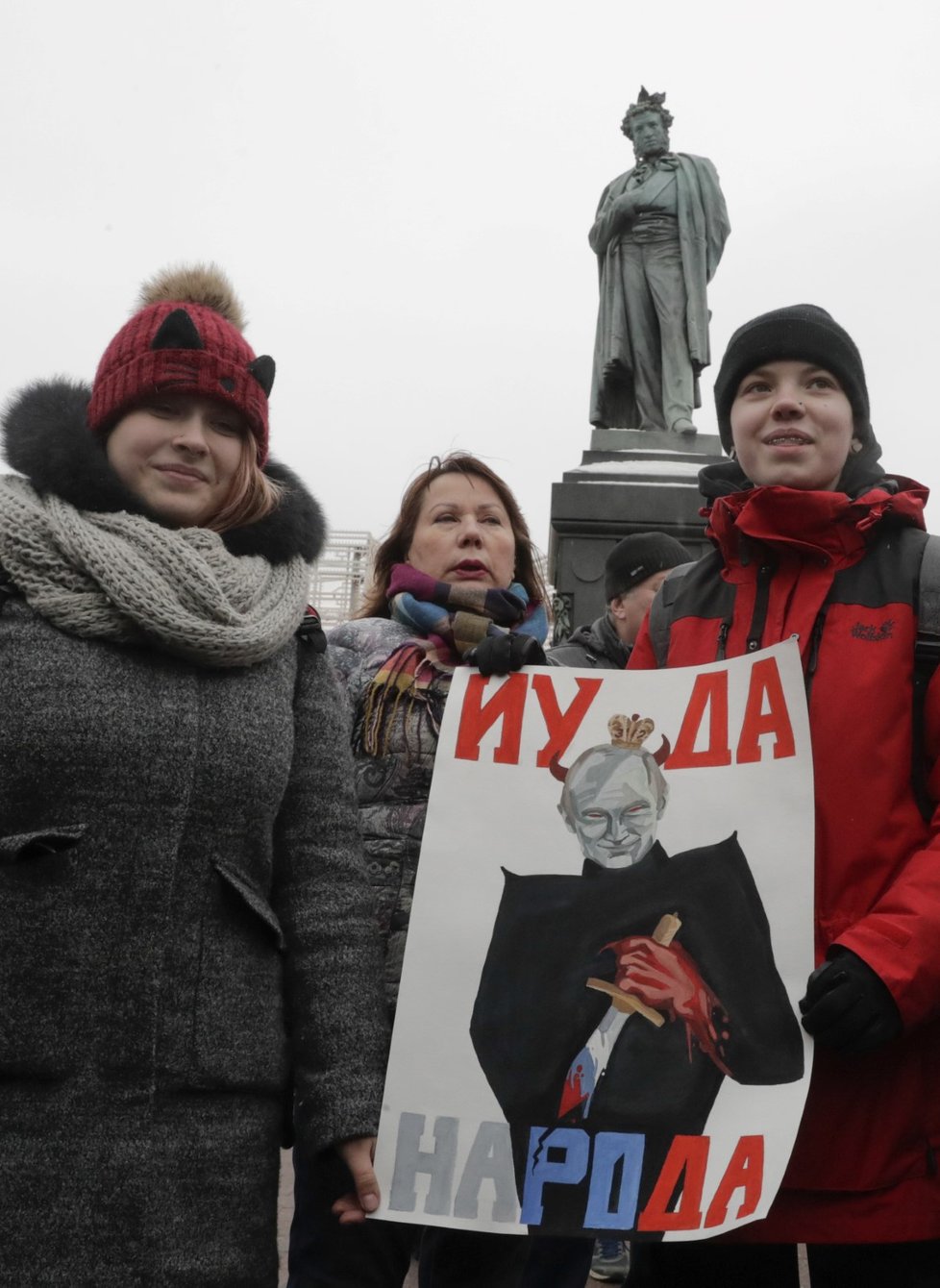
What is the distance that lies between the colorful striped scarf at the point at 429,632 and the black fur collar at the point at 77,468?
0.36 meters

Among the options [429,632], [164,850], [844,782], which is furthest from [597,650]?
[164,850]

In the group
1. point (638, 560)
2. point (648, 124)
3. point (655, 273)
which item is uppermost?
point (648, 124)

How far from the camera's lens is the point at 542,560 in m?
2.92

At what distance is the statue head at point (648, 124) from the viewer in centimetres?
960

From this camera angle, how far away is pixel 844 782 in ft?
5.94

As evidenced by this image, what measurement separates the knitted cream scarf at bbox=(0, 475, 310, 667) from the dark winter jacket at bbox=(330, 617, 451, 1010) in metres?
0.51

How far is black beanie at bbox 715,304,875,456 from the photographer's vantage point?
2.05 meters

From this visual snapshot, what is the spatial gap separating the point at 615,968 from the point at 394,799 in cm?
67

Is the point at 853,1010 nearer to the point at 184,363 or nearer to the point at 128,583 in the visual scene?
the point at 128,583

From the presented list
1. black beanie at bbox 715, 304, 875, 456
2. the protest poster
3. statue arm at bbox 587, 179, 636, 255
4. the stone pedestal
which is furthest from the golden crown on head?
statue arm at bbox 587, 179, 636, 255

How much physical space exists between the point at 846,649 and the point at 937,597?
0.14m

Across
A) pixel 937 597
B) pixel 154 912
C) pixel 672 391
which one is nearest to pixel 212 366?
pixel 154 912

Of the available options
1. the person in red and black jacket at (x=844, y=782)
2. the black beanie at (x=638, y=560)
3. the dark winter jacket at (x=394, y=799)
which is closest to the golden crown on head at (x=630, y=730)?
the person in red and black jacket at (x=844, y=782)

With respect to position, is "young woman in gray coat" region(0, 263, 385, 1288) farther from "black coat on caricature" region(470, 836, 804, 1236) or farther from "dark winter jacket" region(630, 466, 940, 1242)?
"dark winter jacket" region(630, 466, 940, 1242)
